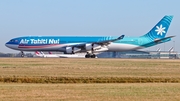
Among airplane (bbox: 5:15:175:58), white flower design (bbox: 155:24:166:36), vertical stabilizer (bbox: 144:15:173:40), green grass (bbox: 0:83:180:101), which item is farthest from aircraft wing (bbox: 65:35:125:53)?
green grass (bbox: 0:83:180:101)

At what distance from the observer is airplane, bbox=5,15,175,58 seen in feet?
231

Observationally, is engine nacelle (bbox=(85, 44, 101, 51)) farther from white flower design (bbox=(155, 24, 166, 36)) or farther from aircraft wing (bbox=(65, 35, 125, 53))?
white flower design (bbox=(155, 24, 166, 36))

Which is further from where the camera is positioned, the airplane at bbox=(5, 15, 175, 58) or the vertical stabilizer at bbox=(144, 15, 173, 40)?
the vertical stabilizer at bbox=(144, 15, 173, 40)

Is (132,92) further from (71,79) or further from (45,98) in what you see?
(71,79)

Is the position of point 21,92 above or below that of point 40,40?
below

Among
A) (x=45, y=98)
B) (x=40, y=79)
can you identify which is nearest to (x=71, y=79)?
(x=40, y=79)

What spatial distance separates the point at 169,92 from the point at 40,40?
5264 centimetres

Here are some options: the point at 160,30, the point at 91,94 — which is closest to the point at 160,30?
the point at 160,30

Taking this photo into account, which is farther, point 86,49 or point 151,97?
point 86,49

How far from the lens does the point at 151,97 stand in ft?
56.4

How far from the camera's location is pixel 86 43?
71.1 meters

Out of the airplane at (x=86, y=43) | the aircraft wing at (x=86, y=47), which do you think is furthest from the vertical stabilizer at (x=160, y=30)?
the aircraft wing at (x=86, y=47)

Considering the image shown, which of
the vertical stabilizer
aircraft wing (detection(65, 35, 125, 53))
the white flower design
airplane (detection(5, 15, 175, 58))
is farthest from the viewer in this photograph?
the white flower design

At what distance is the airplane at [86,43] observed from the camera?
231ft
